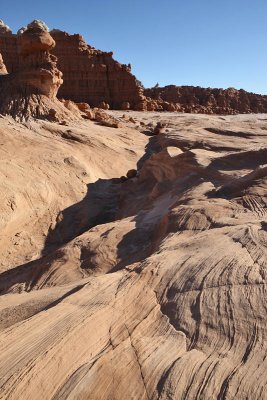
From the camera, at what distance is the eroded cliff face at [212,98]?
42.3 meters

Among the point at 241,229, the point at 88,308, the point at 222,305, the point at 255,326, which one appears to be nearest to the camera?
the point at 255,326

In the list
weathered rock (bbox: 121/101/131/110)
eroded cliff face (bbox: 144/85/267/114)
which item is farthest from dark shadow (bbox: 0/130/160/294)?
eroded cliff face (bbox: 144/85/267/114)

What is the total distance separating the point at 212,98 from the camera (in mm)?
44250

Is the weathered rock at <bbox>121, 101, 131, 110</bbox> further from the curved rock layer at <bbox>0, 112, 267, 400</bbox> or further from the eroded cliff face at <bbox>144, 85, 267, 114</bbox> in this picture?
the curved rock layer at <bbox>0, 112, 267, 400</bbox>

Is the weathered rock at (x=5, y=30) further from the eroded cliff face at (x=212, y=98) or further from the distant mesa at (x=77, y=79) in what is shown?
the eroded cliff face at (x=212, y=98)

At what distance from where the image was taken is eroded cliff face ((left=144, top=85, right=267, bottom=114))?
4234cm

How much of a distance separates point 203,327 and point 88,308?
3.16 feet

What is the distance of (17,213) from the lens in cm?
873

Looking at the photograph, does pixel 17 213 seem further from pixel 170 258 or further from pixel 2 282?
pixel 170 258

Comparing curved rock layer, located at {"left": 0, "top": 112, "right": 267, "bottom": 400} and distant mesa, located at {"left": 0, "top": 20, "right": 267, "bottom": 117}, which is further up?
distant mesa, located at {"left": 0, "top": 20, "right": 267, "bottom": 117}

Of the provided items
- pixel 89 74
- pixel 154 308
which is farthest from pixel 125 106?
pixel 154 308

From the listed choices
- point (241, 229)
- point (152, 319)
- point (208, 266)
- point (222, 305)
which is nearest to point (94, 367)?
point (152, 319)

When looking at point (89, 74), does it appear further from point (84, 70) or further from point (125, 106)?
point (125, 106)

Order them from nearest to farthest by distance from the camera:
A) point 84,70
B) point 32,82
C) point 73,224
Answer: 1. point 73,224
2. point 32,82
3. point 84,70
